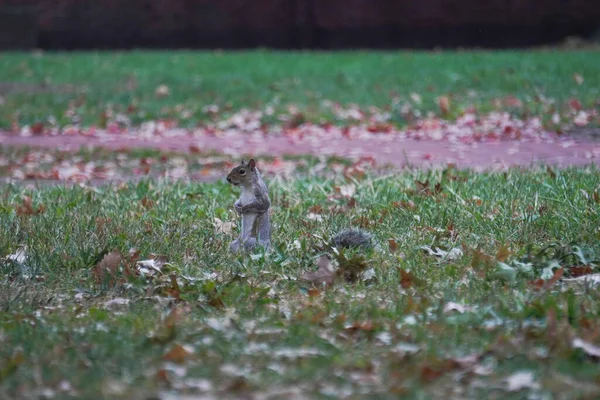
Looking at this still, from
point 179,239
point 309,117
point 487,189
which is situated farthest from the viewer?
point 309,117

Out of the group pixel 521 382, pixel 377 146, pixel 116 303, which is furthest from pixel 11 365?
pixel 377 146

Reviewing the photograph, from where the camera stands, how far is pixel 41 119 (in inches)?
429

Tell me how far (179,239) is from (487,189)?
2.05 metres

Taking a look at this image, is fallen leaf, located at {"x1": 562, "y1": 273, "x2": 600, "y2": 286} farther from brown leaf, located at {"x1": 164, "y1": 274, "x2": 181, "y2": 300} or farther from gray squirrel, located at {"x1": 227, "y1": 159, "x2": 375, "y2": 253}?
brown leaf, located at {"x1": 164, "y1": 274, "x2": 181, "y2": 300}

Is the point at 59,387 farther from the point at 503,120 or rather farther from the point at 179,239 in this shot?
the point at 503,120

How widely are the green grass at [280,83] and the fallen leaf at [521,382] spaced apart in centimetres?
728

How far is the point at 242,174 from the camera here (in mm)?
4273

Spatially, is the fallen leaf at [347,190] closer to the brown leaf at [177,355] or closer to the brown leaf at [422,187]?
the brown leaf at [422,187]

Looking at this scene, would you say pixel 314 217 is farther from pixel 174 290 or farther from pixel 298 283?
pixel 174 290

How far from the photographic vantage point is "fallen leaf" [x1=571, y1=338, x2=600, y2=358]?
3062mm

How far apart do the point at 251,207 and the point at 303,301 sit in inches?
25.0

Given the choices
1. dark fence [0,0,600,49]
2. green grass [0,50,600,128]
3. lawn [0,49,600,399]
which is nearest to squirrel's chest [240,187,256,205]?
lawn [0,49,600,399]

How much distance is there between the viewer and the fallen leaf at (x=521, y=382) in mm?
2822

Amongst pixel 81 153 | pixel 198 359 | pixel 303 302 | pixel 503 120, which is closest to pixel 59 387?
pixel 198 359
